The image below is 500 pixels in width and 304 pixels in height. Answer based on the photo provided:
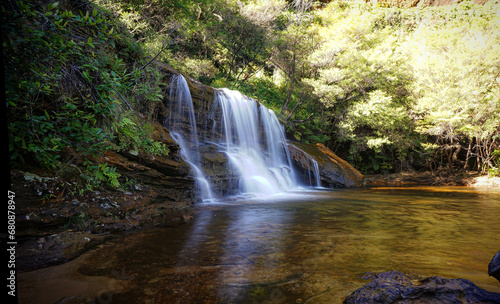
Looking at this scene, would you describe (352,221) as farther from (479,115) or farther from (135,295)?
(479,115)

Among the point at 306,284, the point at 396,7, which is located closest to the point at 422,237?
the point at 306,284

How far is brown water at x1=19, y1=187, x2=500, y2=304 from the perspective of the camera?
92.3 inches

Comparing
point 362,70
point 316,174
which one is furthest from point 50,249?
point 362,70

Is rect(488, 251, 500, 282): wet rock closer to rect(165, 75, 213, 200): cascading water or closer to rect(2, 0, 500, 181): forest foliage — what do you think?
rect(165, 75, 213, 200): cascading water

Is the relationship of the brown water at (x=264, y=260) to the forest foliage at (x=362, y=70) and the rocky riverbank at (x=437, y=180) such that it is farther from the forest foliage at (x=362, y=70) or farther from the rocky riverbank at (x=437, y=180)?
the rocky riverbank at (x=437, y=180)

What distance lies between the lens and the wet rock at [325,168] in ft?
46.3

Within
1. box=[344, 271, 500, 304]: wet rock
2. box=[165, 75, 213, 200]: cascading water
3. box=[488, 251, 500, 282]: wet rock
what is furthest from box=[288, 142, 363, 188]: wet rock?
box=[344, 271, 500, 304]: wet rock

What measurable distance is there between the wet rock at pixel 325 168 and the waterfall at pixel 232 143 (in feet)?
1.76

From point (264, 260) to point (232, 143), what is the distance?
9263 mm

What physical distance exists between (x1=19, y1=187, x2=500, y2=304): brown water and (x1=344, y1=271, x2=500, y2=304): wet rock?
28 centimetres

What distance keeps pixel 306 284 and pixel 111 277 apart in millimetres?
2026

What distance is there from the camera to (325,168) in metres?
14.4

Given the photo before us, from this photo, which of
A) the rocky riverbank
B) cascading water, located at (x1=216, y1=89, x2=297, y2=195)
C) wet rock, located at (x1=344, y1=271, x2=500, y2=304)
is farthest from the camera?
the rocky riverbank

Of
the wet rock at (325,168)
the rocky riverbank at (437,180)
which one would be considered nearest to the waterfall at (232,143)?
the wet rock at (325,168)
